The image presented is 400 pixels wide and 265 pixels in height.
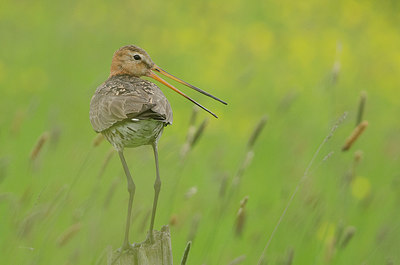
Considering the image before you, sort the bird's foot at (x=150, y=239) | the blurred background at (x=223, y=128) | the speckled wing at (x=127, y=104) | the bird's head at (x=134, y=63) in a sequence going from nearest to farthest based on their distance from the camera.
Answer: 1. the bird's foot at (x=150, y=239)
2. the speckled wing at (x=127, y=104)
3. the bird's head at (x=134, y=63)
4. the blurred background at (x=223, y=128)

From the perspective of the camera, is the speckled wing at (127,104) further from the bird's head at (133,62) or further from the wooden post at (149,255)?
the wooden post at (149,255)

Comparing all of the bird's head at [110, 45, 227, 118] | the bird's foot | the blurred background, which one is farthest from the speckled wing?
the bird's foot

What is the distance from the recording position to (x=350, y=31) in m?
12.8

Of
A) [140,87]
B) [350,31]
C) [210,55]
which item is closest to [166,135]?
[210,55]

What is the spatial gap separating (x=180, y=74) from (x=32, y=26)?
3.12 m

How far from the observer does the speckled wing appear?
10.2ft

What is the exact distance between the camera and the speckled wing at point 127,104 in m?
3.12

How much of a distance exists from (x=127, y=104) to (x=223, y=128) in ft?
18.7

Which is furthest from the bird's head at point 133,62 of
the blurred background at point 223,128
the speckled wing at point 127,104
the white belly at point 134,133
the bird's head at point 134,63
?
the white belly at point 134,133

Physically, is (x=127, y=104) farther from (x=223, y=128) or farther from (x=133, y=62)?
(x=223, y=128)

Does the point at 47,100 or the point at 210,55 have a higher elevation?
the point at 210,55

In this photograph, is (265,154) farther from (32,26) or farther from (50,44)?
(32,26)

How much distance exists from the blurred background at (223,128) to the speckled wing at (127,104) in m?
0.26

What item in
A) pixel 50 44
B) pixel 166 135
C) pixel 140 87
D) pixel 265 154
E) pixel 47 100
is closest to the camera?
pixel 140 87
